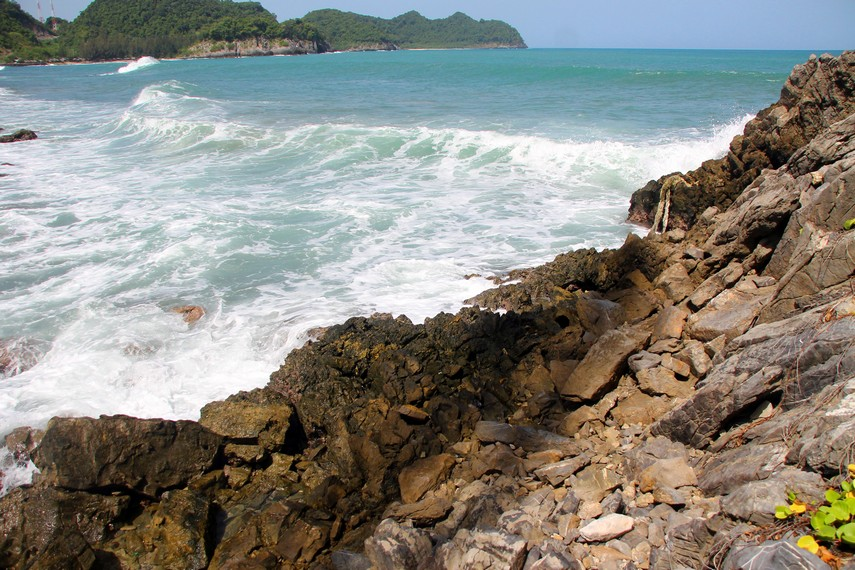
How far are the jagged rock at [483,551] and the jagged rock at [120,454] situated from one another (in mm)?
3109

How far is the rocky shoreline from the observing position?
429cm

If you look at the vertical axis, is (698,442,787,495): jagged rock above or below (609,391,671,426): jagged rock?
above

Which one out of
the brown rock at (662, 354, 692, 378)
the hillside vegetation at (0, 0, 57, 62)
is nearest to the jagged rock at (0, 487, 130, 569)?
the brown rock at (662, 354, 692, 378)

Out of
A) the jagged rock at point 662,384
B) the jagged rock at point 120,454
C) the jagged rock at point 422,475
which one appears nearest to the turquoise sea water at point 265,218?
the jagged rock at point 120,454

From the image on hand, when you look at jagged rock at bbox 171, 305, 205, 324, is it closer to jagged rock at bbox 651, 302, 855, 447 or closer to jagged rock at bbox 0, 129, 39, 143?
jagged rock at bbox 651, 302, 855, 447

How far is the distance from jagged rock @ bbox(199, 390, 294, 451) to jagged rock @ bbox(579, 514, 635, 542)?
11.9 feet

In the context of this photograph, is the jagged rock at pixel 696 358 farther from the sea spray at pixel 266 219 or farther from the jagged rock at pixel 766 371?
the sea spray at pixel 266 219

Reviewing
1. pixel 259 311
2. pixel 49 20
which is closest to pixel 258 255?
pixel 259 311

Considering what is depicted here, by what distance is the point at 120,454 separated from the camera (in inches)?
239

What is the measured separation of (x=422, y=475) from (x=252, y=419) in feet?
6.98

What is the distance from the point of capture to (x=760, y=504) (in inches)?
147

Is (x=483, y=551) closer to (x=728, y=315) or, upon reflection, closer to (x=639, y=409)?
(x=639, y=409)

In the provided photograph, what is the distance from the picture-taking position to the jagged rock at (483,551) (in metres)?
4.28

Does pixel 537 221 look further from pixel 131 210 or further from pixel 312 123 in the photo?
pixel 312 123
